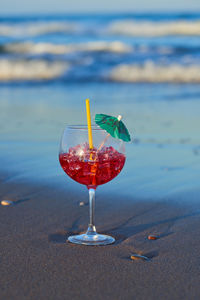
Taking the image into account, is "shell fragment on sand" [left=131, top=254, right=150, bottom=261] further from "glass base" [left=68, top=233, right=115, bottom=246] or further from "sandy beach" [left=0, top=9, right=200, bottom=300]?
"glass base" [left=68, top=233, right=115, bottom=246]

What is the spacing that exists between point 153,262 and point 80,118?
502cm

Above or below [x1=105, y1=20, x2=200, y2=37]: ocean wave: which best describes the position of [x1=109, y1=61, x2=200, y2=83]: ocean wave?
below

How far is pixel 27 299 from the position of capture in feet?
6.93

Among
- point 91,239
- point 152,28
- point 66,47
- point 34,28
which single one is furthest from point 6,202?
point 34,28

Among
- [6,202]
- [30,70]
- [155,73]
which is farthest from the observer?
[30,70]

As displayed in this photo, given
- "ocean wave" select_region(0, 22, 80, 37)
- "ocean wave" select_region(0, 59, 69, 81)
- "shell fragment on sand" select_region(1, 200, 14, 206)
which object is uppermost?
"ocean wave" select_region(0, 22, 80, 37)

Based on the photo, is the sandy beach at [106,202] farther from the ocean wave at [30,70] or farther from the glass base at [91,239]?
the ocean wave at [30,70]

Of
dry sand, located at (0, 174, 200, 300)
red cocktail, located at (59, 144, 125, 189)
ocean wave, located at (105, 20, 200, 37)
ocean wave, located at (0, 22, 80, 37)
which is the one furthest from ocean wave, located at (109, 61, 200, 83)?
ocean wave, located at (0, 22, 80, 37)

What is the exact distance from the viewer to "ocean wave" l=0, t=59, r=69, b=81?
562 inches

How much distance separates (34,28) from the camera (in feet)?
97.2

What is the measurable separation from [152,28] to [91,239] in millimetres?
23672

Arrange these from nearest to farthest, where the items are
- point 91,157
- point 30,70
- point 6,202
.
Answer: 1. point 91,157
2. point 6,202
3. point 30,70

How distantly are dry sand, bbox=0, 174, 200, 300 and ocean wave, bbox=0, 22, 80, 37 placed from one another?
25140mm

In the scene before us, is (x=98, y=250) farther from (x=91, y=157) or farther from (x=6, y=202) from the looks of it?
(x=6, y=202)
